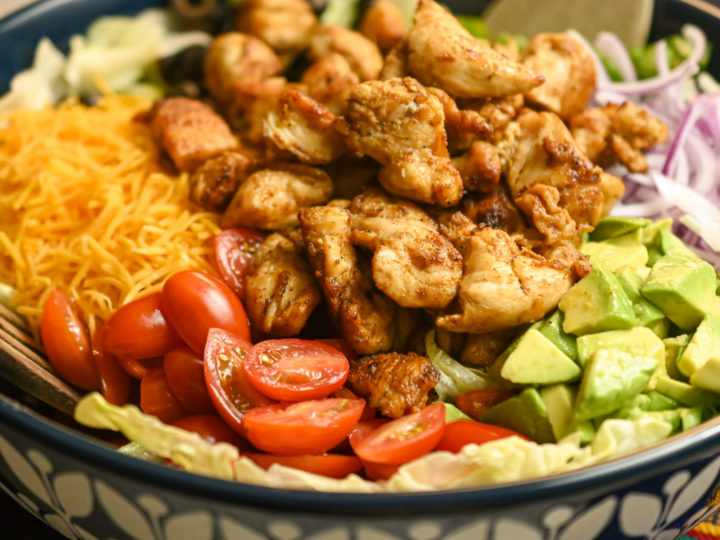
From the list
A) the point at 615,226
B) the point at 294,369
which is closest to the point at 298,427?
the point at 294,369

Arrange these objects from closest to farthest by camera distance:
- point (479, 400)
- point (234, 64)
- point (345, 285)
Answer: point (479, 400)
point (345, 285)
point (234, 64)

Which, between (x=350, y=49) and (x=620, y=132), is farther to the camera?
(x=350, y=49)

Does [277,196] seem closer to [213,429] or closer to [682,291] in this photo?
[213,429]

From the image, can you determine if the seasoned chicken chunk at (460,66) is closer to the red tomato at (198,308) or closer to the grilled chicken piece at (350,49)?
the grilled chicken piece at (350,49)

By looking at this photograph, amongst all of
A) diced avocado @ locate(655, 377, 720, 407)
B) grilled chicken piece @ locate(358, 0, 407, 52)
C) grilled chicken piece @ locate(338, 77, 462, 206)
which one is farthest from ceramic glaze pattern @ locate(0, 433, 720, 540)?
grilled chicken piece @ locate(358, 0, 407, 52)

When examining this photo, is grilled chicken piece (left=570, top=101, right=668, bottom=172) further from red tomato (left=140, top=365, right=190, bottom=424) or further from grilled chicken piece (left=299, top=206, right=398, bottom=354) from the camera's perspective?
red tomato (left=140, top=365, right=190, bottom=424)

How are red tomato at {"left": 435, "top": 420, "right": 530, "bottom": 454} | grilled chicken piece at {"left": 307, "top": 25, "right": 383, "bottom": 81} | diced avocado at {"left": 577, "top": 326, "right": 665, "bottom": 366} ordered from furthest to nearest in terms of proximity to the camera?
1. grilled chicken piece at {"left": 307, "top": 25, "right": 383, "bottom": 81}
2. diced avocado at {"left": 577, "top": 326, "right": 665, "bottom": 366}
3. red tomato at {"left": 435, "top": 420, "right": 530, "bottom": 454}

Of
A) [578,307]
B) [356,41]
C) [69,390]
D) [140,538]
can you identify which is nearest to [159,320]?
[69,390]
